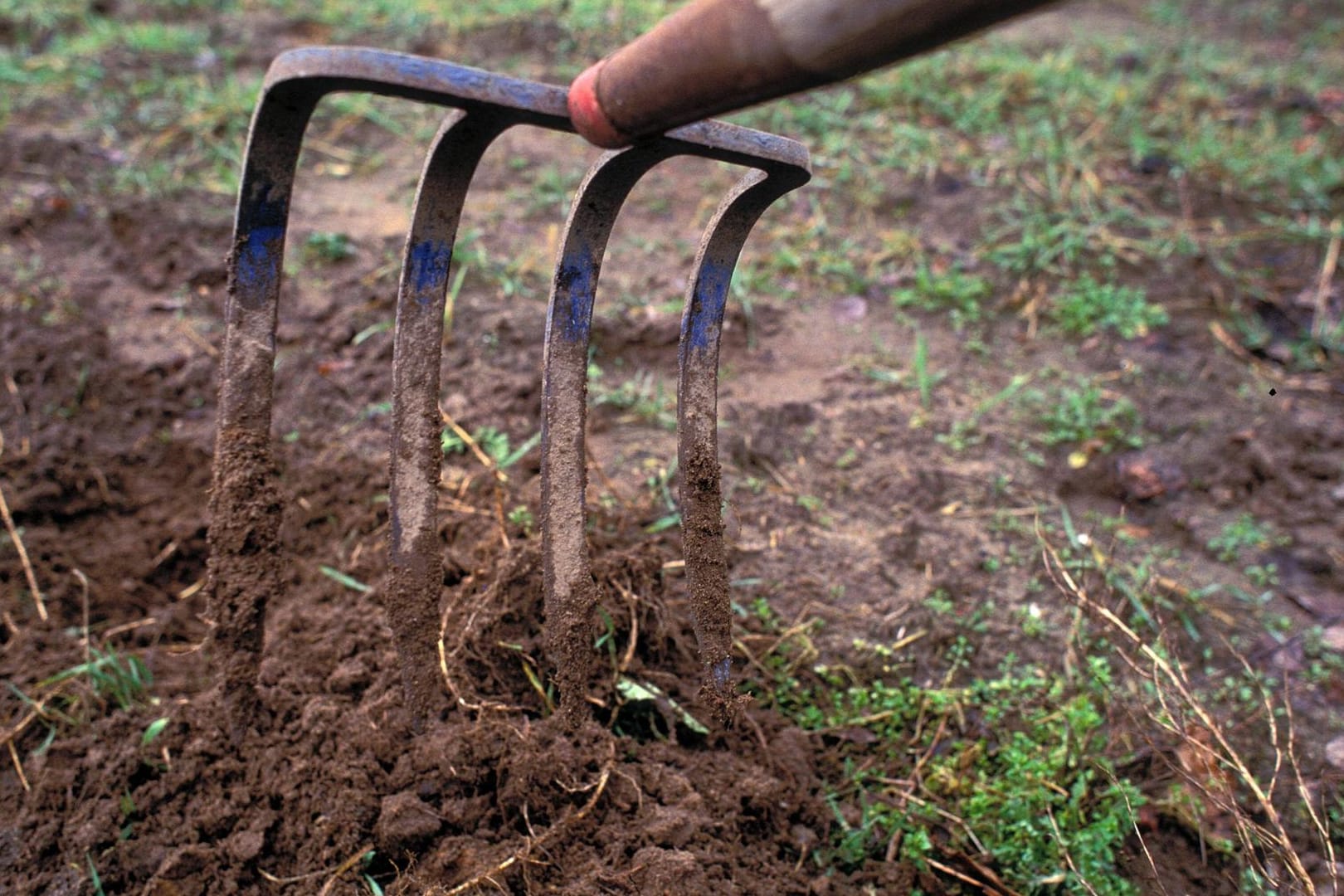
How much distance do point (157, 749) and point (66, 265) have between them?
2106 millimetres

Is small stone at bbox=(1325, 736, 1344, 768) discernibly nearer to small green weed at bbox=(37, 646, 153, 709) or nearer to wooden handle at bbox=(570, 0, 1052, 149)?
wooden handle at bbox=(570, 0, 1052, 149)

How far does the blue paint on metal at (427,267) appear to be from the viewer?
1.80 metres

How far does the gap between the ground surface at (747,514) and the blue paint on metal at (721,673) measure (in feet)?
0.76

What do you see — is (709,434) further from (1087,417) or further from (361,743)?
(1087,417)

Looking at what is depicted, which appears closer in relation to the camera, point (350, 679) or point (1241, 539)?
point (350, 679)

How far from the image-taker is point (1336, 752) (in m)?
2.22

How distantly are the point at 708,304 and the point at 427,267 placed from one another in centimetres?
54

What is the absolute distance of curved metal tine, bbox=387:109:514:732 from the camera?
180cm

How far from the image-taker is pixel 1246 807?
82.5 inches

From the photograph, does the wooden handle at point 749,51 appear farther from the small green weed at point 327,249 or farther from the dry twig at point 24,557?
the small green weed at point 327,249

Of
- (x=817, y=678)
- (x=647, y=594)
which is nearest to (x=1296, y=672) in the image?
(x=817, y=678)

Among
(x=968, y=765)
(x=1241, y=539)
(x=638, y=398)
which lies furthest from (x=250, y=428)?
(x=1241, y=539)

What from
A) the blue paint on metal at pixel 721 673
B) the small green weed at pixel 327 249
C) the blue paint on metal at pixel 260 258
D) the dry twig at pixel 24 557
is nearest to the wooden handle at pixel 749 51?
the blue paint on metal at pixel 260 258

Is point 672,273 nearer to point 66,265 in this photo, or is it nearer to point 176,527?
point 176,527
